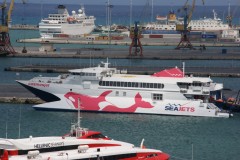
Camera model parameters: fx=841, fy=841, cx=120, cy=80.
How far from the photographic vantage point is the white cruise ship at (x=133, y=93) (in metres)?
61.4

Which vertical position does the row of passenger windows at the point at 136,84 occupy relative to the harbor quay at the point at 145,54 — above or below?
above

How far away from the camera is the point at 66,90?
63188 mm

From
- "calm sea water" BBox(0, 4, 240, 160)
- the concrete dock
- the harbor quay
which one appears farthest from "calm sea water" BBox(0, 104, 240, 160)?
the harbor quay

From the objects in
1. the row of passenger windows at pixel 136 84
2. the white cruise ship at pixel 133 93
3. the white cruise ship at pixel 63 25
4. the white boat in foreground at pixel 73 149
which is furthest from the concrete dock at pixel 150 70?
the white cruise ship at pixel 63 25

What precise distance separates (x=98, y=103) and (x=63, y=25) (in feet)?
363

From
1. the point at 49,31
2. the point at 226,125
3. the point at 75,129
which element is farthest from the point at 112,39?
the point at 75,129

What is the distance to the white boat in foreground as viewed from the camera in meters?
38.2

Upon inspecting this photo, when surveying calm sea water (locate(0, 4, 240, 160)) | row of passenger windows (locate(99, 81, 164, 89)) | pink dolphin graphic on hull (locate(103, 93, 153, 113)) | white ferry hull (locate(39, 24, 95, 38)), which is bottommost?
calm sea water (locate(0, 4, 240, 160))

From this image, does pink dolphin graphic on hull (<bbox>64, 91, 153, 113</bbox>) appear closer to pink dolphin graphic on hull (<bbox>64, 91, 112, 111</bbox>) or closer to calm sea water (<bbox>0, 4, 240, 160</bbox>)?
pink dolphin graphic on hull (<bbox>64, 91, 112, 111</bbox>)

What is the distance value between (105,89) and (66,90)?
3.04 metres

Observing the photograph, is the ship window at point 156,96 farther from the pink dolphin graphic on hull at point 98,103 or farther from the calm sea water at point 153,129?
the calm sea water at point 153,129

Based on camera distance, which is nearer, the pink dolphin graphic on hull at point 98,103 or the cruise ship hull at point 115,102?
the cruise ship hull at point 115,102

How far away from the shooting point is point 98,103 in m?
62.5

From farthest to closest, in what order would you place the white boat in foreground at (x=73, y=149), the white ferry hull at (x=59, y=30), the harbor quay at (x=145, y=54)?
the white ferry hull at (x=59, y=30) < the harbor quay at (x=145, y=54) < the white boat in foreground at (x=73, y=149)
